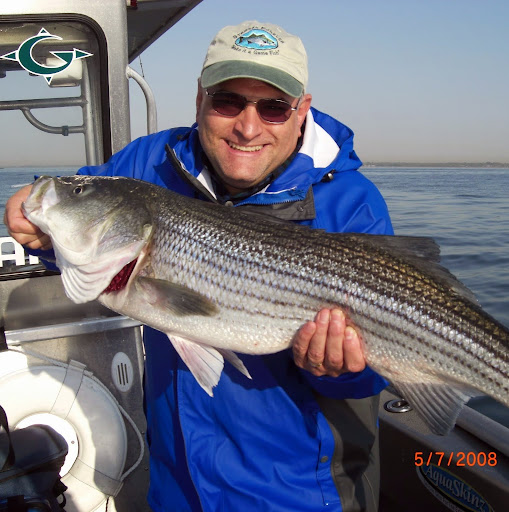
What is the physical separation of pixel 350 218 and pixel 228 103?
2.98ft

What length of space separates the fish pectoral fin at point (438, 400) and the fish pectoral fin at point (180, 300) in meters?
0.99

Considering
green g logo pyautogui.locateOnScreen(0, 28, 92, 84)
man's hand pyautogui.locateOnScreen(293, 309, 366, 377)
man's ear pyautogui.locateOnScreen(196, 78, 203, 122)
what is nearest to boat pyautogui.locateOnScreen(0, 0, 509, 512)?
green g logo pyautogui.locateOnScreen(0, 28, 92, 84)

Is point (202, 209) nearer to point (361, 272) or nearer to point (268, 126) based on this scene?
point (268, 126)

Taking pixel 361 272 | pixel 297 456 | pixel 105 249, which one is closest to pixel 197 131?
pixel 105 249

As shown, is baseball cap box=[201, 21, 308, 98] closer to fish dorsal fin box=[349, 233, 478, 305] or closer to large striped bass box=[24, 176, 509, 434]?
large striped bass box=[24, 176, 509, 434]

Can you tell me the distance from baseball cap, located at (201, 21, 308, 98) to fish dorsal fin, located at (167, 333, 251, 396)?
1.38 meters

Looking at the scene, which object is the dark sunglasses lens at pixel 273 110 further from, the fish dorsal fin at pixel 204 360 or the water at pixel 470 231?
the water at pixel 470 231

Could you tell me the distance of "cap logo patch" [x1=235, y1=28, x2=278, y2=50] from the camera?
2945mm

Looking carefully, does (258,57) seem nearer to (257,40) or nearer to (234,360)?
(257,40)

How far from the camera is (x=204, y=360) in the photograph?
271 cm

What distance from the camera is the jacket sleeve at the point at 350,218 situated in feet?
9.11

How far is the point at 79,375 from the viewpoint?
13.9 ft
